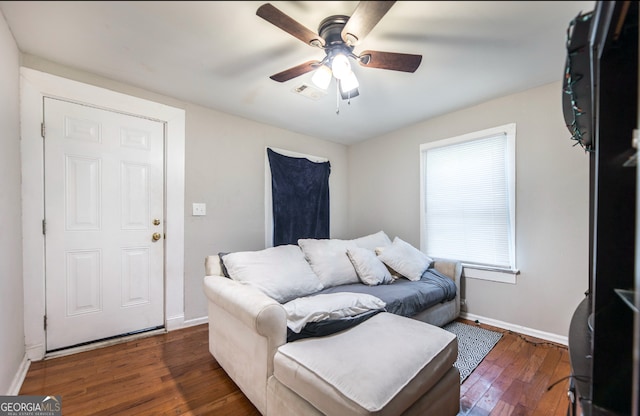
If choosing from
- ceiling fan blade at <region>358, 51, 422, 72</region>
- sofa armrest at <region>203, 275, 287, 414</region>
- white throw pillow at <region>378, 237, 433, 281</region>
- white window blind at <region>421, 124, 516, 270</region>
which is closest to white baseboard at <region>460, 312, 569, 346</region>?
white window blind at <region>421, 124, 516, 270</region>

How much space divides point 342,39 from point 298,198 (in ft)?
7.37

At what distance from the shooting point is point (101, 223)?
6.84 feet

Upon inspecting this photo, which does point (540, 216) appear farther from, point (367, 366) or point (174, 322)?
point (174, 322)

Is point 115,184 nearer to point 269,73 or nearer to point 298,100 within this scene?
point 269,73

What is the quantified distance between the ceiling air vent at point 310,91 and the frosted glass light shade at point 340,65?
0.74 m

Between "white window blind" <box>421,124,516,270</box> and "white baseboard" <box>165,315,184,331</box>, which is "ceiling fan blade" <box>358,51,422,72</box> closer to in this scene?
"white window blind" <box>421,124,516,270</box>

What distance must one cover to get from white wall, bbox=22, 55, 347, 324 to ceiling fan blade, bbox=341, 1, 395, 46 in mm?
1953

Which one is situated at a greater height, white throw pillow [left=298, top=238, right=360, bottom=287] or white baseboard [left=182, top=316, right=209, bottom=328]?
white throw pillow [left=298, top=238, right=360, bottom=287]

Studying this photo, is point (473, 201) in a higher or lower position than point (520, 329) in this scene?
higher

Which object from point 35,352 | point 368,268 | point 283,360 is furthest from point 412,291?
point 35,352

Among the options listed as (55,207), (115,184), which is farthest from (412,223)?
(55,207)

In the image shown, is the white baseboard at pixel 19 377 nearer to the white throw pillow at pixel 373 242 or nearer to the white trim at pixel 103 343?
the white trim at pixel 103 343

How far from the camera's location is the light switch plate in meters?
2.54

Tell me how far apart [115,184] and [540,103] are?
139 inches
